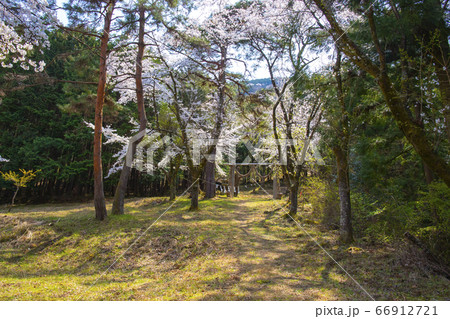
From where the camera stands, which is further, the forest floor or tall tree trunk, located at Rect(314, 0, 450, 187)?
the forest floor

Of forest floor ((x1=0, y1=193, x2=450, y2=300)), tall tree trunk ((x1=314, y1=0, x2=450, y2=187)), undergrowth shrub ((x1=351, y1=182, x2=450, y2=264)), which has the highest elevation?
tall tree trunk ((x1=314, y1=0, x2=450, y2=187))

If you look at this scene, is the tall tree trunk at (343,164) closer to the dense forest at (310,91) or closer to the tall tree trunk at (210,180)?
the dense forest at (310,91)

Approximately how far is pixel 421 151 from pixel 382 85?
36.1 inches

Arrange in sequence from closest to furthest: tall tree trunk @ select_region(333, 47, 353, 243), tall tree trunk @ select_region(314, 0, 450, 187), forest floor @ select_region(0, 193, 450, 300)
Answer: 1. tall tree trunk @ select_region(314, 0, 450, 187)
2. forest floor @ select_region(0, 193, 450, 300)
3. tall tree trunk @ select_region(333, 47, 353, 243)

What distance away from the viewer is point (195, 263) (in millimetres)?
4859

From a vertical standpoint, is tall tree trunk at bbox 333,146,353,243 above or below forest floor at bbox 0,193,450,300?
above

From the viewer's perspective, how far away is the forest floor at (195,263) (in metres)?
3.27

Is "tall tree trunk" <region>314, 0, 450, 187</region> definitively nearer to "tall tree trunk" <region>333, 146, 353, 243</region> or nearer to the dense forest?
the dense forest

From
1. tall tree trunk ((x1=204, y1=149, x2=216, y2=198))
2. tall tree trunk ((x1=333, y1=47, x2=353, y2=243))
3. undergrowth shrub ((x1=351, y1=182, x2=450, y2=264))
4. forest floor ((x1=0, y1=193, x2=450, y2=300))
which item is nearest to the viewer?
forest floor ((x1=0, y1=193, x2=450, y2=300))

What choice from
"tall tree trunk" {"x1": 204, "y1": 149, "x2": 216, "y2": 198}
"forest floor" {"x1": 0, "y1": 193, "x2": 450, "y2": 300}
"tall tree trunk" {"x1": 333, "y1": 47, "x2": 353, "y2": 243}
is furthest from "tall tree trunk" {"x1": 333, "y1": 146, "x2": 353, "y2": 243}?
"tall tree trunk" {"x1": 204, "y1": 149, "x2": 216, "y2": 198}

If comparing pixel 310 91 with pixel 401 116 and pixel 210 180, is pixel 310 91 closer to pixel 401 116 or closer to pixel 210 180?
pixel 401 116

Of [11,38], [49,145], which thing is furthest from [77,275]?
[49,145]

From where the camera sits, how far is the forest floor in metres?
3.27

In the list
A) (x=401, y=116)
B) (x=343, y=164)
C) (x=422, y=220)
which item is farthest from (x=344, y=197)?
(x=401, y=116)
